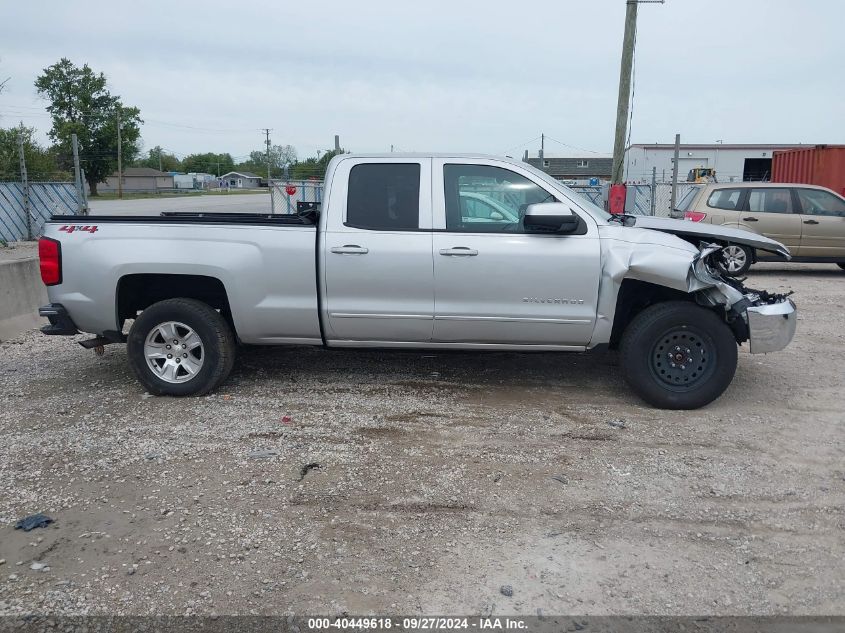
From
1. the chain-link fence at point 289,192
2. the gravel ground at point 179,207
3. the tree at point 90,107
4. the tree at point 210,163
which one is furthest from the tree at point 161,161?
the chain-link fence at point 289,192

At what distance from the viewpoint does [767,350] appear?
518 cm

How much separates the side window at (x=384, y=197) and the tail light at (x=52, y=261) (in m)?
2.23

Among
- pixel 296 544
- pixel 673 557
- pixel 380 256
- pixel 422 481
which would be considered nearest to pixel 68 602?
pixel 296 544

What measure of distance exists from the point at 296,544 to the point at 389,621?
0.75 m

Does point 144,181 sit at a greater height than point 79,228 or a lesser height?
greater

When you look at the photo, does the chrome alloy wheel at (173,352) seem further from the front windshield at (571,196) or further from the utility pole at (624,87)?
the utility pole at (624,87)

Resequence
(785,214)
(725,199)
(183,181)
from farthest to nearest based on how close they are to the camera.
→ (183,181), (725,199), (785,214)

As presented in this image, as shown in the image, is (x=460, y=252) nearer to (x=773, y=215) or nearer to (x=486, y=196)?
(x=486, y=196)

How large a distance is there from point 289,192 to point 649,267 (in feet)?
45.1

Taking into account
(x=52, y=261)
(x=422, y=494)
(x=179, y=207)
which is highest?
(x=179, y=207)

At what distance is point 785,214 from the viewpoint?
40.5ft

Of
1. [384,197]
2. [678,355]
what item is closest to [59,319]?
[384,197]

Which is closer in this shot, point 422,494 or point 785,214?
point 422,494

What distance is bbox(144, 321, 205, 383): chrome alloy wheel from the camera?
18.0 ft
